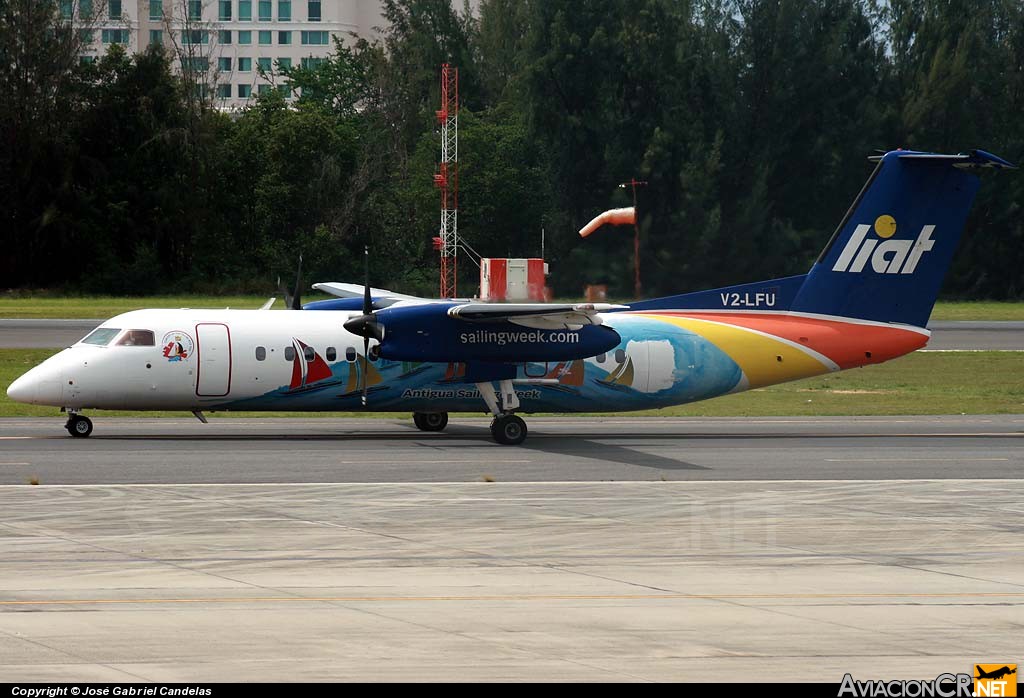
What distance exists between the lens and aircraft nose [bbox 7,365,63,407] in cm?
2500

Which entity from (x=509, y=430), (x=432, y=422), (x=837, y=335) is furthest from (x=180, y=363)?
(x=837, y=335)

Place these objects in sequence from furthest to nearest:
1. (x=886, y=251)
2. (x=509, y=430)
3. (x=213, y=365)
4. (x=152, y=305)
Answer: (x=152, y=305) < (x=886, y=251) < (x=509, y=430) < (x=213, y=365)

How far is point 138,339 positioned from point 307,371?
340 cm

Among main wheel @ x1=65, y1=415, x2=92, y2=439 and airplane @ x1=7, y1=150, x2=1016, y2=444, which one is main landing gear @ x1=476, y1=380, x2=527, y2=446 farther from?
main wheel @ x1=65, y1=415, x2=92, y2=439

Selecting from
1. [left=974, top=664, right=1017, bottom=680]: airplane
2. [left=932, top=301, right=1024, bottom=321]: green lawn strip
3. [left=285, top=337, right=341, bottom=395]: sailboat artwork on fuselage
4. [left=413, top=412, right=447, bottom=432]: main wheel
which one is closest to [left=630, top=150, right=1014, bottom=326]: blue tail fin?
[left=413, top=412, right=447, bottom=432]: main wheel

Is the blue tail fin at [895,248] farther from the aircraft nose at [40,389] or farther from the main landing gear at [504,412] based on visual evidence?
the aircraft nose at [40,389]

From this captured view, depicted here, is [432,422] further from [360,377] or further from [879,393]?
[879,393]

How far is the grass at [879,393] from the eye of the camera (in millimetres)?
34562

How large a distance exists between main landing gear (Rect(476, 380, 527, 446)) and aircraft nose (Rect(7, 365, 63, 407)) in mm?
8352

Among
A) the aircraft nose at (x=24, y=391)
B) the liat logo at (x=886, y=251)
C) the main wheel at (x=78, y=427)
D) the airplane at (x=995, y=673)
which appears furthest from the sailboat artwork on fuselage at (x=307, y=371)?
the airplane at (x=995, y=673)

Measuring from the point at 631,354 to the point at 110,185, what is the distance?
60839mm

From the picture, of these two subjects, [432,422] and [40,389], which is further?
[432,422]

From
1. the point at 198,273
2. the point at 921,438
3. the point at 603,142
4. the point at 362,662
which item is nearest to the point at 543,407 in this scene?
the point at 921,438

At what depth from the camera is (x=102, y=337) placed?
26.1 meters
